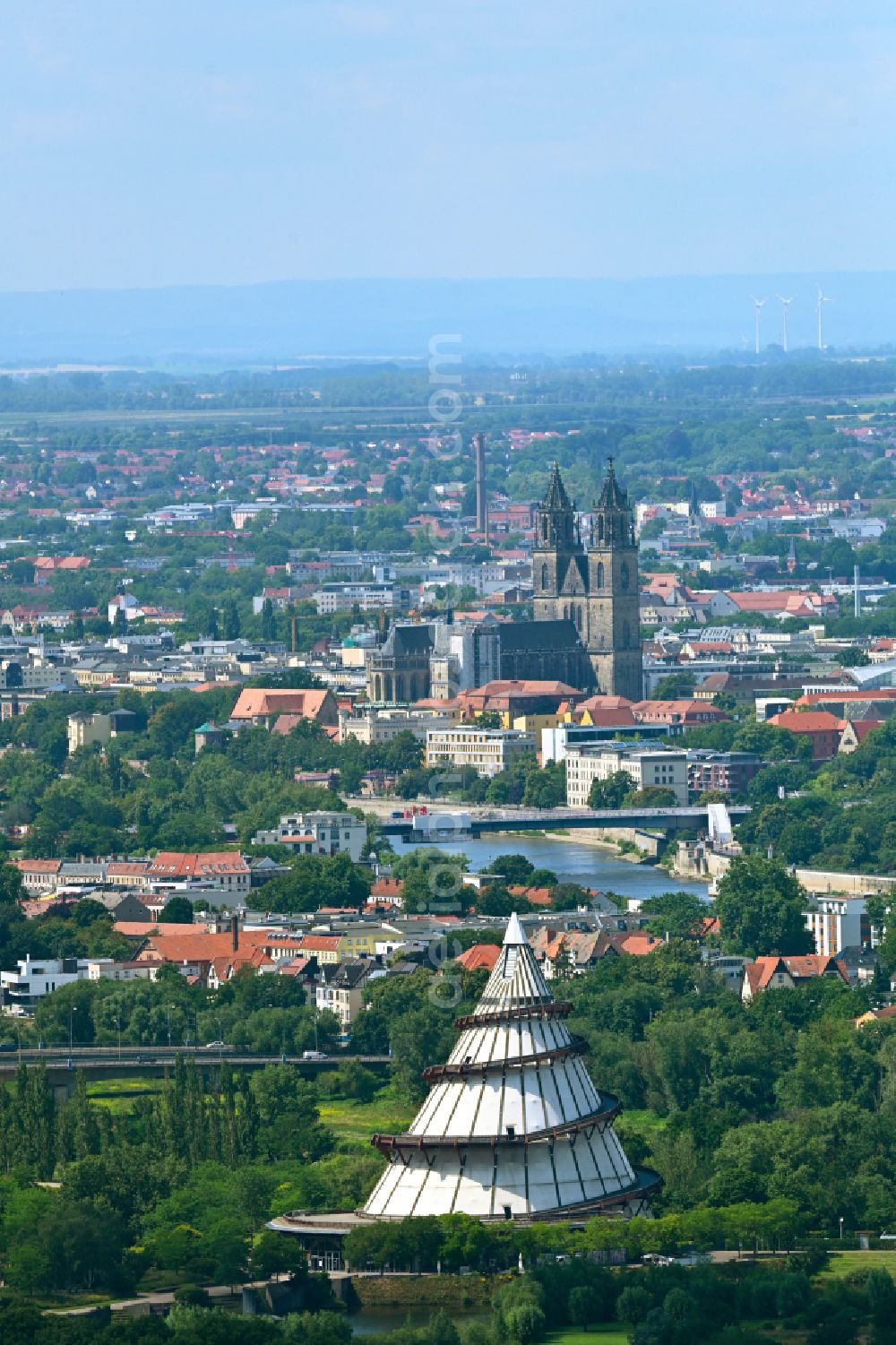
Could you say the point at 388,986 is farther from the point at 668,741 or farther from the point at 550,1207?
the point at 668,741

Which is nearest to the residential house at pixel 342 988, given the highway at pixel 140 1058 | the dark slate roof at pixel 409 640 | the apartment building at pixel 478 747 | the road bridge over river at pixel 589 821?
the highway at pixel 140 1058

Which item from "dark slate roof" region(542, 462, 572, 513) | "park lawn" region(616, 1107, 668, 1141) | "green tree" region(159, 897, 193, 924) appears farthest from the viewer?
"dark slate roof" region(542, 462, 572, 513)

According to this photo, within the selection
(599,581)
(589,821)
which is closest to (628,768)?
(589,821)

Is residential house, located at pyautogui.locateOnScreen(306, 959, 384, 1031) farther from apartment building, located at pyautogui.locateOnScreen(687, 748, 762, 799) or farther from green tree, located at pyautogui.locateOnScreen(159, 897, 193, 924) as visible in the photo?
apartment building, located at pyautogui.locateOnScreen(687, 748, 762, 799)

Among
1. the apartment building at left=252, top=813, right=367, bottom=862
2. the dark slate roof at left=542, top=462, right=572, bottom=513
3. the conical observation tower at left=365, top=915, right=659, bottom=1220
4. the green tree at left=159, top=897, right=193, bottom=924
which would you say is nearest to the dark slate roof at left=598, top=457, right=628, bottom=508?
the dark slate roof at left=542, top=462, right=572, bottom=513

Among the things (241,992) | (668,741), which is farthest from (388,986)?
(668,741)

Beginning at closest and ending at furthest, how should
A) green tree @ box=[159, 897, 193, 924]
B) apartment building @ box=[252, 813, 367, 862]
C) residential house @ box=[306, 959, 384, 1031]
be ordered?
1. residential house @ box=[306, 959, 384, 1031]
2. green tree @ box=[159, 897, 193, 924]
3. apartment building @ box=[252, 813, 367, 862]

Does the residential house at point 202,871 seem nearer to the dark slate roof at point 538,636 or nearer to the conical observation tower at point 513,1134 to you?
the conical observation tower at point 513,1134
